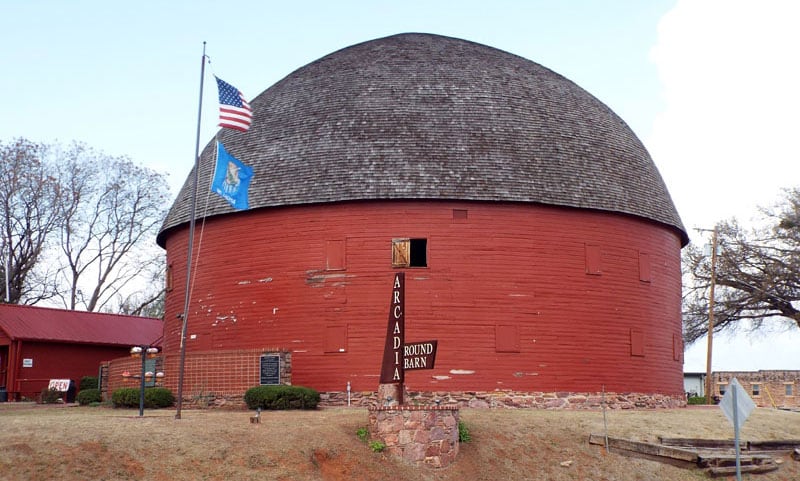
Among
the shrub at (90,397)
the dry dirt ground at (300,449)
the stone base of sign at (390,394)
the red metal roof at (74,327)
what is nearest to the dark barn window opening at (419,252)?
the dry dirt ground at (300,449)

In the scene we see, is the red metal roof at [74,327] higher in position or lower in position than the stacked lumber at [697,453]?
higher

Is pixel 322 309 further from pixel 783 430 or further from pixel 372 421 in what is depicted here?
pixel 783 430

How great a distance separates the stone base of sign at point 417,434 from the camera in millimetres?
18359

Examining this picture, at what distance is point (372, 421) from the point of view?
18.9 m

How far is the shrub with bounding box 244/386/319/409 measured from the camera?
24234mm

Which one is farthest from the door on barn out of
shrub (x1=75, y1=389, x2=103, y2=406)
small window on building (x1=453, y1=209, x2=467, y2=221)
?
small window on building (x1=453, y1=209, x2=467, y2=221)

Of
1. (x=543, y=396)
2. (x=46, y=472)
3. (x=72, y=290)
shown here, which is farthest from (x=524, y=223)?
(x=72, y=290)

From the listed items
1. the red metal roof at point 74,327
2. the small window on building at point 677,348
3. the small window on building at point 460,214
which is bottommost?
the small window on building at point 677,348

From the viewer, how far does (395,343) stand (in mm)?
19312

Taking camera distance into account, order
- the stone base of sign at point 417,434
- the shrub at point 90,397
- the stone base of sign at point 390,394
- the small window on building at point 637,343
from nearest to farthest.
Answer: the stone base of sign at point 417,434 < the stone base of sign at point 390,394 < the small window on building at point 637,343 < the shrub at point 90,397

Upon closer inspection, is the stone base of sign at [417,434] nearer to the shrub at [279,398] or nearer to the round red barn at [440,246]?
the shrub at [279,398]

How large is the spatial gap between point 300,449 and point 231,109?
8606 millimetres

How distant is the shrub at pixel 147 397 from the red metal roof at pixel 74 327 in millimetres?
9014

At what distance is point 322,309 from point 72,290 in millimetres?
24022
